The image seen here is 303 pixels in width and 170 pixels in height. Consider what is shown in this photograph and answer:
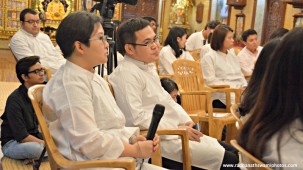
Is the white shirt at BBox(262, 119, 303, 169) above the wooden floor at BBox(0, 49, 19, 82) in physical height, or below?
above

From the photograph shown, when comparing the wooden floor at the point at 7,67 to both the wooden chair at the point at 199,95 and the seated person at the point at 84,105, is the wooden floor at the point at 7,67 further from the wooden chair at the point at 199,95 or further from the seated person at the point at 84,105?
the seated person at the point at 84,105

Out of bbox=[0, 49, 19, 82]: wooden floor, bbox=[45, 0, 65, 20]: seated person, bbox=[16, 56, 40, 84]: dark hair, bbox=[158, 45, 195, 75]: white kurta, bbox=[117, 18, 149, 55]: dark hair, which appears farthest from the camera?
bbox=[45, 0, 65, 20]: seated person

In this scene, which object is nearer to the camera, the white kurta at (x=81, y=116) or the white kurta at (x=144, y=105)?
the white kurta at (x=81, y=116)

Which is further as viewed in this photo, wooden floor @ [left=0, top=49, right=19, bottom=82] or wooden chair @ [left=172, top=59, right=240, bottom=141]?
wooden floor @ [left=0, top=49, right=19, bottom=82]

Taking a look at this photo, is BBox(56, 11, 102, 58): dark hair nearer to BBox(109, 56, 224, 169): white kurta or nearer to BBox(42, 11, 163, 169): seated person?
BBox(42, 11, 163, 169): seated person

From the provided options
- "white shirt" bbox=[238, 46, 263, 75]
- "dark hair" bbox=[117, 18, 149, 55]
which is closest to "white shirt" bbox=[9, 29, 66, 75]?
"white shirt" bbox=[238, 46, 263, 75]

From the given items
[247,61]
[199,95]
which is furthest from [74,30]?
[247,61]

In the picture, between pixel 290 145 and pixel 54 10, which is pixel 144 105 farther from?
pixel 54 10

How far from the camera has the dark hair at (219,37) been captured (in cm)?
453

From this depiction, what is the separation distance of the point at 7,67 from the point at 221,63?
5843 millimetres

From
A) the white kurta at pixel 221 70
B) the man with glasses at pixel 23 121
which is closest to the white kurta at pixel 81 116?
the man with glasses at pixel 23 121

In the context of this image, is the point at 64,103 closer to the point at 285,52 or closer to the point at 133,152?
the point at 133,152

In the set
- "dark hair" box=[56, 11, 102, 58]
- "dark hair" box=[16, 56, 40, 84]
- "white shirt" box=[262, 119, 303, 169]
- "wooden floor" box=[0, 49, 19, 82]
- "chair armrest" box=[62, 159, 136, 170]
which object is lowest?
"wooden floor" box=[0, 49, 19, 82]

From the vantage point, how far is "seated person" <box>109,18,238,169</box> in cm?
245
